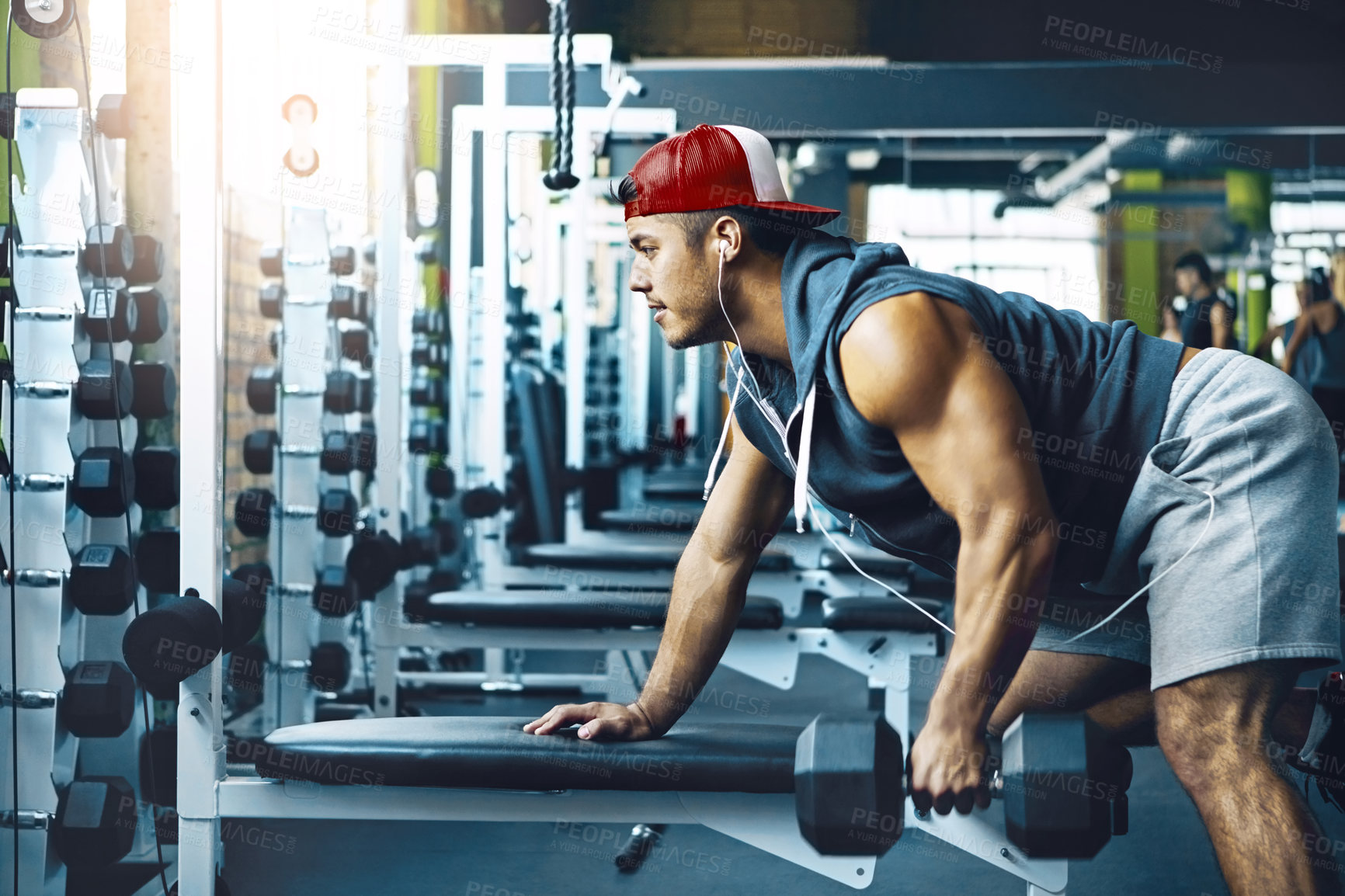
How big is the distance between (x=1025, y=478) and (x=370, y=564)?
6.78 feet

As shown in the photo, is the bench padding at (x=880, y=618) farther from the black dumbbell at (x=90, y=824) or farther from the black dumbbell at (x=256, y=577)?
the black dumbbell at (x=90, y=824)

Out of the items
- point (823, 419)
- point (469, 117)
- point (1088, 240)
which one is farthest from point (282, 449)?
point (1088, 240)

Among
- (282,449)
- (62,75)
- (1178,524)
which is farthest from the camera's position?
(282,449)

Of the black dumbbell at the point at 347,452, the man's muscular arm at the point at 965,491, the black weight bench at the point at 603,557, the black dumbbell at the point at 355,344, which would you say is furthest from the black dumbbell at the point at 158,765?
Result: the black weight bench at the point at 603,557

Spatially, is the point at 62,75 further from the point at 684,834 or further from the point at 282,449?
the point at 684,834

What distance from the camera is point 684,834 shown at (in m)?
2.64

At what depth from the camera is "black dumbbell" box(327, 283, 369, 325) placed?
10.2 ft

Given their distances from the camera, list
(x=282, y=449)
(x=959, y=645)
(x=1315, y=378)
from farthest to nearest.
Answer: (x=1315, y=378) < (x=282, y=449) < (x=959, y=645)

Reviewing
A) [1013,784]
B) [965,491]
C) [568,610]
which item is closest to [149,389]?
[568,610]

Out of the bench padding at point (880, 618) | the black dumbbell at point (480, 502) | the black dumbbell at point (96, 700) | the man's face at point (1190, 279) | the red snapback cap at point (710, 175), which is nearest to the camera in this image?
the red snapback cap at point (710, 175)

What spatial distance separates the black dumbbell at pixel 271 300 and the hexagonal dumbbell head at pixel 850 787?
2.17 metres

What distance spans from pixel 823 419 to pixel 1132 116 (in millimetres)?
4058

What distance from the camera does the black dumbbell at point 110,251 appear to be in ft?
6.76

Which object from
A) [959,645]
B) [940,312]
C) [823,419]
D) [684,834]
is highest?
[940,312]
